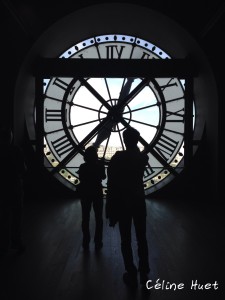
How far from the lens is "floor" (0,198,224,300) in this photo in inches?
70.6

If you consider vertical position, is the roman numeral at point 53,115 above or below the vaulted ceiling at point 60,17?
below

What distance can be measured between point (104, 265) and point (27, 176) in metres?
2.64

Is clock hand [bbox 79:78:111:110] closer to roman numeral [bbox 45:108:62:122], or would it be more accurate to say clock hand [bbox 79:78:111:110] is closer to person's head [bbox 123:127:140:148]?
roman numeral [bbox 45:108:62:122]

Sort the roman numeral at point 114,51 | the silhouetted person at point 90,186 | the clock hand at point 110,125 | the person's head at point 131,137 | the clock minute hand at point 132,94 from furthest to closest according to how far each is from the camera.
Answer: the roman numeral at point 114,51 < the clock hand at point 110,125 < the clock minute hand at point 132,94 < the silhouetted person at point 90,186 < the person's head at point 131,137

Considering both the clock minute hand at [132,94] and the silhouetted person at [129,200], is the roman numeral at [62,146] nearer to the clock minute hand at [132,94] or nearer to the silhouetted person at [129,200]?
the clock minute hand at [132,94]

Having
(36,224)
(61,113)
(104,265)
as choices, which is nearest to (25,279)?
(104,265)

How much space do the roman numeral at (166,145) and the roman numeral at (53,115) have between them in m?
1.53

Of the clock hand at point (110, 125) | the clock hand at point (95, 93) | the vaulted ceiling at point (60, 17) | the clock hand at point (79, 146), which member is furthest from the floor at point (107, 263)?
the vaulted ceiling at point (60, 17)

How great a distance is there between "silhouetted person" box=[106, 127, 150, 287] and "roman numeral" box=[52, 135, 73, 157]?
10.1ft

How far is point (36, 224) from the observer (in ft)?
10.6

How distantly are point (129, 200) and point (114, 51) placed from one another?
355 cm

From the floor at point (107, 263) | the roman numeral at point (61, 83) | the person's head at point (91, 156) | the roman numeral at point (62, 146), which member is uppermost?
the roman numeral at point (61, 83)

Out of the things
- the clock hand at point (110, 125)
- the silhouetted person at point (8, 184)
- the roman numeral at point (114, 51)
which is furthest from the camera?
the roman numeral at point (114, 51)

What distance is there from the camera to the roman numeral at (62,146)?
16.1ft
